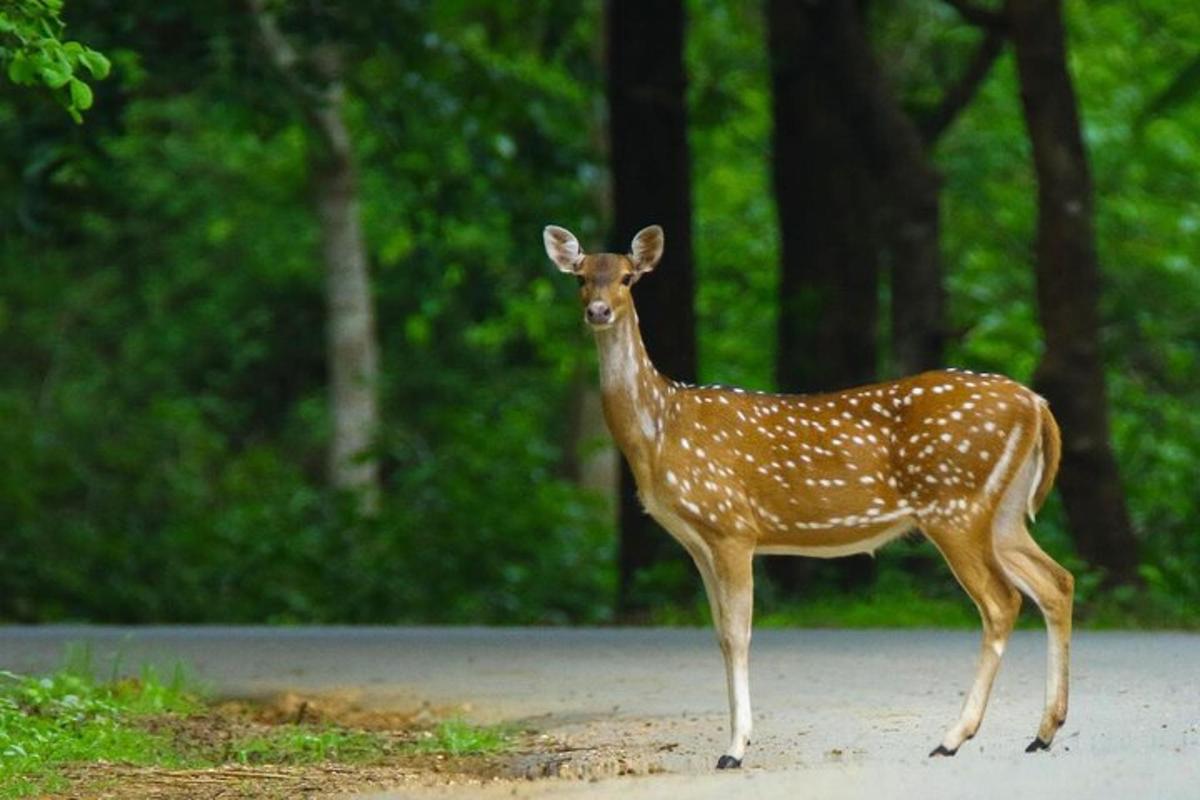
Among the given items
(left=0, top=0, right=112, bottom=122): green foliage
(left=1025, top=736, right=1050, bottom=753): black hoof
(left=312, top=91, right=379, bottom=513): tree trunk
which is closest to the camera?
(left=1025, top=736, right=1050, bottom=753): black hoof

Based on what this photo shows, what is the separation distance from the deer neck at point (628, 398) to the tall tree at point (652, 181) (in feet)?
27.8

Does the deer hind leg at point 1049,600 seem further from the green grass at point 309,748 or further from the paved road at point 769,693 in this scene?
the green grass at point 309,748

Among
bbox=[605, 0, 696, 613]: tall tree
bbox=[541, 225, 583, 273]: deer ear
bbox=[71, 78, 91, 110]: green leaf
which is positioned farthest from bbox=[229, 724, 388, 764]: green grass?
bbox=[605, 0, 696, 613]: tall tree

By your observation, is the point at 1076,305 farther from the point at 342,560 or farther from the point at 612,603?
the point at 342,560

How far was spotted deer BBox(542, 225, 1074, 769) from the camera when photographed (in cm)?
1084

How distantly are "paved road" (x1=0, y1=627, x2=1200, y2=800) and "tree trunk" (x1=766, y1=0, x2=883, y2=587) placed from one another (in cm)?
424

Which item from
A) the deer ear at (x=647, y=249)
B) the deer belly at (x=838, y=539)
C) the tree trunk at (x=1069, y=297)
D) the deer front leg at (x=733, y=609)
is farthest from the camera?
the tree trunk at (x=1069, y=297)

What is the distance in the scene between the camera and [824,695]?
12.8m

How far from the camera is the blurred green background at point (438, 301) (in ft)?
66.7

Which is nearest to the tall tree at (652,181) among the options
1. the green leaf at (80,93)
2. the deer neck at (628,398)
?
the deer neck at (628,398)

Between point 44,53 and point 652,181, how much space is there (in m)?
9.27

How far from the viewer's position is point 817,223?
2127cm

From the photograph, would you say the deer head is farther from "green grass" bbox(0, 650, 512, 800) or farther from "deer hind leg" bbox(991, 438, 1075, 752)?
"green grass" bbox(0, 650, 512, 800)

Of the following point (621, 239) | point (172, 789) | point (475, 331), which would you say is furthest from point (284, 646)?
point (475, 331)
